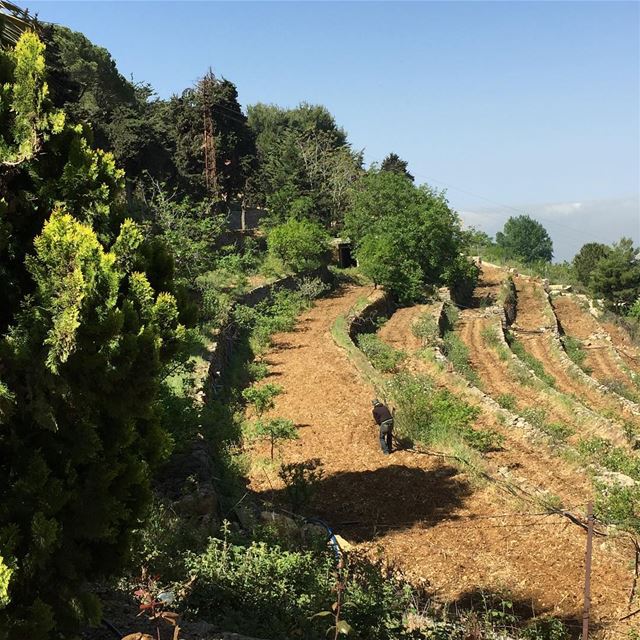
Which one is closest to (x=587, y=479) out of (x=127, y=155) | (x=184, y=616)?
(x=184, y=616)

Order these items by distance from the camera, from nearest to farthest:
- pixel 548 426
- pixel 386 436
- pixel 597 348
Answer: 1. pixel 386 436
2. pixel 548 426
3. pixel 597 348

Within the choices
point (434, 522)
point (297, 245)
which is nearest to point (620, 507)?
point (434, 522)

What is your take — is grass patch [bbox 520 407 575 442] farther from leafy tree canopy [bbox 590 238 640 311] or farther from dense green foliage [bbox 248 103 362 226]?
leafy tree canopy [bbox 590 238 640 311]

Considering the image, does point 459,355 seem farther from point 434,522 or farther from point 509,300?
point 509,300

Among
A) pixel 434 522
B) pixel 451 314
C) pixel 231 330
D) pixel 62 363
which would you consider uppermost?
pixel 451 314

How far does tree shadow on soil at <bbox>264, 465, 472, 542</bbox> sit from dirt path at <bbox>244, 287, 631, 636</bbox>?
21mm

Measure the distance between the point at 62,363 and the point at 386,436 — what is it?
→ 35.9 ft

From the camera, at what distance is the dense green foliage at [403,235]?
38562 mm

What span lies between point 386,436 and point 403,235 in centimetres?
2588

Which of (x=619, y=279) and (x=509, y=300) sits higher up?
(x=619, y=279)

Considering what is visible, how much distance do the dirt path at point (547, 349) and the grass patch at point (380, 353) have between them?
686 centimetres

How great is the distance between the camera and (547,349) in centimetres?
3388

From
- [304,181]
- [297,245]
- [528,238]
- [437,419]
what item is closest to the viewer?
[437,419]

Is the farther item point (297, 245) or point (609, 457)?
point (297, 245)
